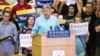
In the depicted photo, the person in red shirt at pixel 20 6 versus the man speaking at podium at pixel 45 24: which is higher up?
the person in red shirt at pixel 20 6

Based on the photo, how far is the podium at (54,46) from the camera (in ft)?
18.9

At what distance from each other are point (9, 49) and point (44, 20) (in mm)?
1287

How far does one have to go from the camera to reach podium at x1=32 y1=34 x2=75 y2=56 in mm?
5762

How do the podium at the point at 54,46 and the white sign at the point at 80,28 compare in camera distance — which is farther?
the white sign at the point at 80,28

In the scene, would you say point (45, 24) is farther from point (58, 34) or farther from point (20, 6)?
point (20, 6)

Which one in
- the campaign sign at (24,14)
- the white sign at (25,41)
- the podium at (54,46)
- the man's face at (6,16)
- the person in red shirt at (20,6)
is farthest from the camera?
the person in red shirt at (20,6)

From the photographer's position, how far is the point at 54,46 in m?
5.82

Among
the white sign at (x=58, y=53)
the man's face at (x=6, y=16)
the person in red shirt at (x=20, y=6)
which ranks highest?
the person in red shirt at (x=20, y=6)

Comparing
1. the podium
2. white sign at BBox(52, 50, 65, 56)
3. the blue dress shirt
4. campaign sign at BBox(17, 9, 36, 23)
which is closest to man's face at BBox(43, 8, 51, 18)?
the blue dress shirt

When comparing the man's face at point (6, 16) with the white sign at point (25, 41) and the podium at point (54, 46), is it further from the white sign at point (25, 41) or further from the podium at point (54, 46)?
the podium at point (54, 46)

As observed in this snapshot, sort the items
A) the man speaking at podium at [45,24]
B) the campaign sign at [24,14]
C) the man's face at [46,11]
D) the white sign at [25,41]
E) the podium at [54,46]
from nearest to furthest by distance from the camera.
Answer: the podium at [54,46] → the man's face at [46,11] → the man speaking at podium at [45,24] → the white sign at [25,41] → the campaign sign at [24,14]

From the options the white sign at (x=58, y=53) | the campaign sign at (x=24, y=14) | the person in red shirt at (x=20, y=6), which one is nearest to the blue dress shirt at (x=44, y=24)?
the white sign at (x=58, y=53)

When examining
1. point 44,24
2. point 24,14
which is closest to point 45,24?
point 44,24

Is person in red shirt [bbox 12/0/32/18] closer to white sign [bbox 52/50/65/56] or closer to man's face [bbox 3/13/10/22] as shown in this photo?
man's face [bbox 3/13/10/22]
